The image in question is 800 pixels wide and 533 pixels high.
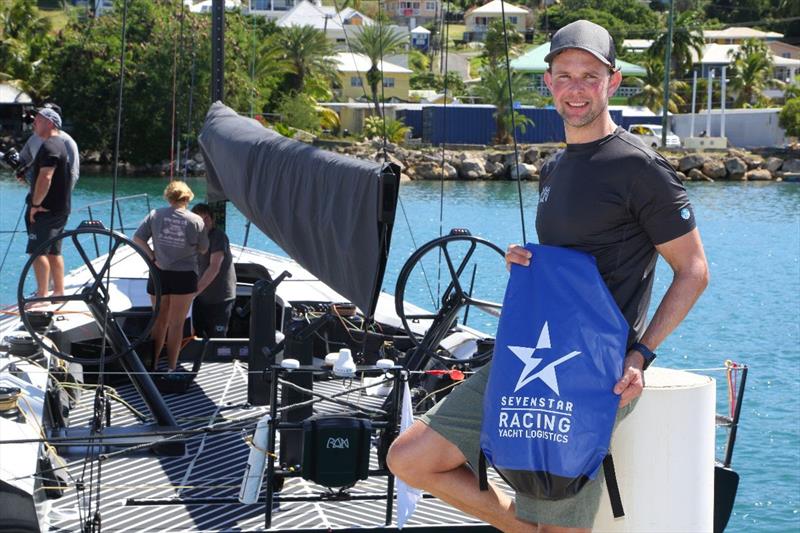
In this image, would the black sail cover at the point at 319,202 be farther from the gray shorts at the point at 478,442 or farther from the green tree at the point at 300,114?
the green tree at the point at 300,114

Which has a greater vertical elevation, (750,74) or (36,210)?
(750,74)

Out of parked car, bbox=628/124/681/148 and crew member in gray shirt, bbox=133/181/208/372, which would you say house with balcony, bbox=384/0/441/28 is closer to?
parked car, bbox=628/124/681/148

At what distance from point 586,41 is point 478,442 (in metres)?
1.20

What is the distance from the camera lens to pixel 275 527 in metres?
5.67

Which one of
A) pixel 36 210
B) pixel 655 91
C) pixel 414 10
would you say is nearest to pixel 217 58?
pixel 36 210

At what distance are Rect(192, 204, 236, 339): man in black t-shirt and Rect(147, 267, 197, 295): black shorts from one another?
0.97 feet

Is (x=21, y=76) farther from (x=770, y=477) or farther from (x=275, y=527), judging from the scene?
(x=275, y=527)

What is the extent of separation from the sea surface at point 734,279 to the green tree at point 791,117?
352 inches

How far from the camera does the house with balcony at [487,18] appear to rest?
4011 inches

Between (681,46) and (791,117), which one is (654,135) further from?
(681,46)

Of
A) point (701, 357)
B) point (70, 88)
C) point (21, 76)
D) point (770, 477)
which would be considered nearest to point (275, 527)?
point (770, 477)

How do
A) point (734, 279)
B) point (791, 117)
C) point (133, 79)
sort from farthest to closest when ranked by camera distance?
point (791, 117) → point (133, 79) → point (734, 279)

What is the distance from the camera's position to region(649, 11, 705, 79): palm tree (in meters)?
64.6

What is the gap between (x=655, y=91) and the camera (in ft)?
208
